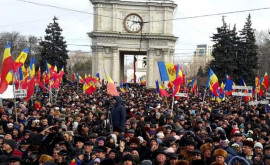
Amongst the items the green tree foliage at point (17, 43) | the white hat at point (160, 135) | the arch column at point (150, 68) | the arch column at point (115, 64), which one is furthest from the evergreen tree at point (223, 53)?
the white hat at point (160, 135)

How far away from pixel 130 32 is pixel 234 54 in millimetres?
14534

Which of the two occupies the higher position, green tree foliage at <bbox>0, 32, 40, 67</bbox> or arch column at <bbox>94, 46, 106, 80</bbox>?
green tree foliage at <bbox>0, 32, 40, 67</bbox>

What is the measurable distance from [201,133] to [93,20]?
49308 millimetres

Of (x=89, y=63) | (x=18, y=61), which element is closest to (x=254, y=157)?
(x=18, y=61)

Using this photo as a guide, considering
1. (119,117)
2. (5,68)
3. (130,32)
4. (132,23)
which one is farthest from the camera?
(130,32)

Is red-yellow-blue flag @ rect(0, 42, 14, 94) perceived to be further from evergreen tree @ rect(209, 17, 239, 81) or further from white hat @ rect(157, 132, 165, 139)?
evergreen tree @ rect(209, 17, 239, 81)

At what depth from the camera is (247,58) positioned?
5469 cm

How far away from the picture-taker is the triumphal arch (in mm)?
58844

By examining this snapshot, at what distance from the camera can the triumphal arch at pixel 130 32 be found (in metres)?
58.8

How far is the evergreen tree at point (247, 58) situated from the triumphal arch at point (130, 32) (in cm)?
1027

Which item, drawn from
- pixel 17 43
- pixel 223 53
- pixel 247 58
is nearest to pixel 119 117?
pixel 223 53

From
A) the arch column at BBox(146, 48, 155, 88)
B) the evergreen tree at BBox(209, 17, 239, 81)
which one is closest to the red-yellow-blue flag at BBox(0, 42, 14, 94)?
the evergreen tree at BBox(209, 17, 239, 81)

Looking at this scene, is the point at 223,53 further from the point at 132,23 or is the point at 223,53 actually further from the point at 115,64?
the point at 115,64

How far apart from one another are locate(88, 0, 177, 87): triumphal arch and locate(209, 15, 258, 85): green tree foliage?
9608 millimetres
